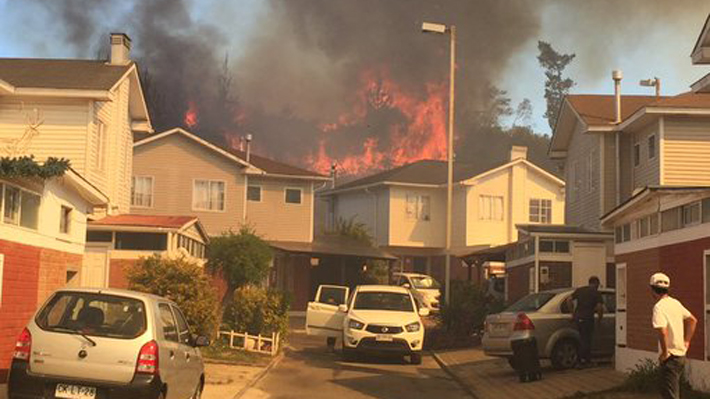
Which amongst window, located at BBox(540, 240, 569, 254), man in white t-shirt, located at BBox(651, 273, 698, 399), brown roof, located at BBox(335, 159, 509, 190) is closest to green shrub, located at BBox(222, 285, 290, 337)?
window, located at BBox(540, 240, 569, 254)

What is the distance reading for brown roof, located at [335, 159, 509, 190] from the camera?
49.9 meters

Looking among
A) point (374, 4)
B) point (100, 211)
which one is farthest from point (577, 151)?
point (374, 4)

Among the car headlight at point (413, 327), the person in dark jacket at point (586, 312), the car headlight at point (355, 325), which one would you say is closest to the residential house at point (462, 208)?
the car headlight at point (413, 327)

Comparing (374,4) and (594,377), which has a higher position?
(374,4)

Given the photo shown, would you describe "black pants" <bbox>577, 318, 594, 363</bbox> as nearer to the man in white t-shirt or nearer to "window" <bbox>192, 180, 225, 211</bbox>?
the man in white t-shirt

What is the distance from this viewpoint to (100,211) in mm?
26109

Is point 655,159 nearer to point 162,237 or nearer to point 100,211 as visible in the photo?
point 162,237

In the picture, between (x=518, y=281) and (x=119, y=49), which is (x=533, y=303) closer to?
(x=518, y=281)

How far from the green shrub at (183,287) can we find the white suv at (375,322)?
3.29 metres

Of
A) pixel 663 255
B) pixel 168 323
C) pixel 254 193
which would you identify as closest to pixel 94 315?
pixel 168 323

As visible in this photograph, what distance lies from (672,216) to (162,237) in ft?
50.5

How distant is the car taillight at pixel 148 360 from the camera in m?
9.01

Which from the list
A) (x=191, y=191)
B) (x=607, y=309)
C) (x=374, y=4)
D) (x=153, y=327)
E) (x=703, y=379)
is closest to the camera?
(x=153, y=327)

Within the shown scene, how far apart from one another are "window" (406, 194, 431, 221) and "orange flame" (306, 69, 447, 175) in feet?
178
